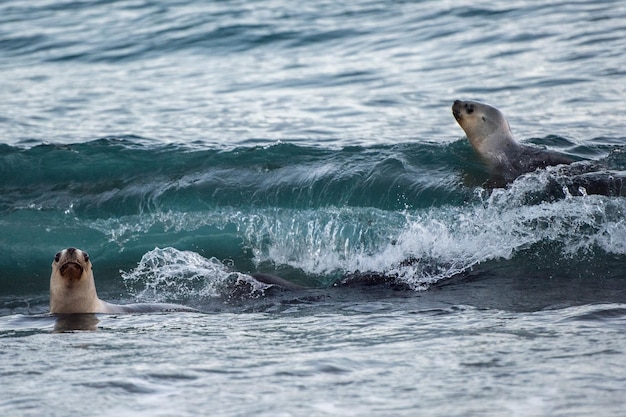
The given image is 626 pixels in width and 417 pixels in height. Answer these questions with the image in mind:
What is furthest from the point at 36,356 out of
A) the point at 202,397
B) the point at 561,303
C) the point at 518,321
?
the point at 561,303

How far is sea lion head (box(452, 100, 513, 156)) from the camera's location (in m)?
10.2

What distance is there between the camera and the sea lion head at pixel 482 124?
10.2m

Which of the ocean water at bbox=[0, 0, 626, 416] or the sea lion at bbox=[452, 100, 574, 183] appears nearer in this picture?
the ocean water at bbox=[0, 0, 626, 416]

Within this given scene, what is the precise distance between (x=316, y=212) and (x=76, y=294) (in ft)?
9.56

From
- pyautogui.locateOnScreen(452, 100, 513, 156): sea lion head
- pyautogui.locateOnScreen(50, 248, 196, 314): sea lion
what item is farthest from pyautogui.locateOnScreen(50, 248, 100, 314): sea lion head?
pyautogui.locateOnScreen(452, 100, 513, 156): sea lion head

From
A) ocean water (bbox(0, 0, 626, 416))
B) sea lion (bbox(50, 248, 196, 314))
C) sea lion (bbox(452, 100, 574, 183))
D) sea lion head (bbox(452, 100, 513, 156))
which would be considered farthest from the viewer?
sea lion head (bbox(452, 100, 513, 156))

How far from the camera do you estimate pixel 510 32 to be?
15602mm

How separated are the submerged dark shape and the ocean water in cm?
9

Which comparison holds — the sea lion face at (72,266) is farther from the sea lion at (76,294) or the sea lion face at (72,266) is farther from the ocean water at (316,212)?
the ocean water at (316,212)

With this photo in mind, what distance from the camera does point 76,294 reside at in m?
7.55

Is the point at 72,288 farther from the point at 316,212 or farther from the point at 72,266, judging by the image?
the point at 316,212

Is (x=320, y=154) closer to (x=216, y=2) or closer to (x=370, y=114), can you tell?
(x=370, y=114)

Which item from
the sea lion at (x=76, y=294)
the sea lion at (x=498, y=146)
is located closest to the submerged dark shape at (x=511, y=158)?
the sea lion at (x=498, y=146)

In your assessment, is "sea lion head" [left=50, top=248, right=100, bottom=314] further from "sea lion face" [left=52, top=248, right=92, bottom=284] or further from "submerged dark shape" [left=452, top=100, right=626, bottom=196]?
"submerged dark shape" [left=452, top=100, right=626, bottom=196]
